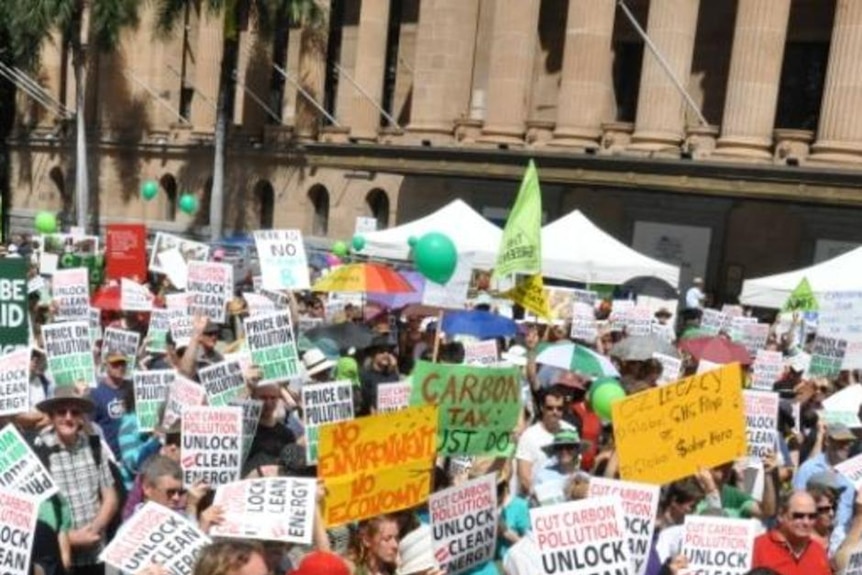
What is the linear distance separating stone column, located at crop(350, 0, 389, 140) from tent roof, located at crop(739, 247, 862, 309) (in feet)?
58.4

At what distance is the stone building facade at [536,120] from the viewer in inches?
992

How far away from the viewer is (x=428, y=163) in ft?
104

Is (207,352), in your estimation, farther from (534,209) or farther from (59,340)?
(534,209)

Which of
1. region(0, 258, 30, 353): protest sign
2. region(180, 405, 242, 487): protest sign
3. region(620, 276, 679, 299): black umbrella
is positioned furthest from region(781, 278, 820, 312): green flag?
region(180, 405, 242, 487): protest sign

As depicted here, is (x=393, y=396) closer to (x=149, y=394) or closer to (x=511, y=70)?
(x=149, y=394)

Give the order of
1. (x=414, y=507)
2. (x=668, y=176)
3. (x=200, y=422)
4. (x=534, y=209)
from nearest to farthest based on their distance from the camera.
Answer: (x=414, y=507) < (x=200, y=422) < (x=534, y=209) < (x=668, y=176)

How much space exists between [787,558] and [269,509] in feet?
8.50

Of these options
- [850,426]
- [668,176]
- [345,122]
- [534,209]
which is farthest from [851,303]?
[345,122]

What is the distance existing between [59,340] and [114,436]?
1.02 metres

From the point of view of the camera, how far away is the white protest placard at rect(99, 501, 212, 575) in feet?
17.6

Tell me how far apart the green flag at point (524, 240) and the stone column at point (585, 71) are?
50.3 feet

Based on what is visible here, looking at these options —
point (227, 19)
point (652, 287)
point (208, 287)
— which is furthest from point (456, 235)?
point (227, 19)

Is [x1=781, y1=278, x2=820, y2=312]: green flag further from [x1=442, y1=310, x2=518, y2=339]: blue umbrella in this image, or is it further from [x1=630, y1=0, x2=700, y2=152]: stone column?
[x1=630, y1=0, x2=700, y2=152]: stone column

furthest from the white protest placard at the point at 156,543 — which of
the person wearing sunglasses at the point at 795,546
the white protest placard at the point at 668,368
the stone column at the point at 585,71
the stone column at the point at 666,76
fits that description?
the stone column at the point at 585,71
